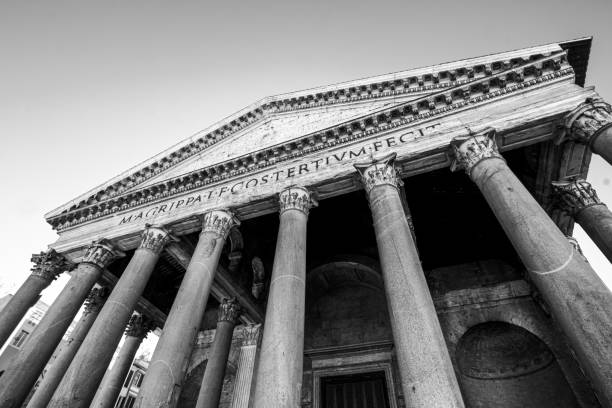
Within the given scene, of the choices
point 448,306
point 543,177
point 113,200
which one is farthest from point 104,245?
point 543,177

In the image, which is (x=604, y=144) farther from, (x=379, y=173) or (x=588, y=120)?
(x=379, y=173)

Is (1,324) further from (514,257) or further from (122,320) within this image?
(514,257)

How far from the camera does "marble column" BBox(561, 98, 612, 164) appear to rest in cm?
533

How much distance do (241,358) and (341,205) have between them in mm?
5959

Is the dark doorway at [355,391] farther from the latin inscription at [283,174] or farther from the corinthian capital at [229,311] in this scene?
the latin inscription at [283,174]

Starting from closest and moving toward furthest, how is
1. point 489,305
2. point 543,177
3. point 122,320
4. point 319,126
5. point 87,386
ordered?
point 87,386 → point 122,320 → point 543,177 → point 489,305 → point 319,126

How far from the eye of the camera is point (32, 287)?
29.3 feet

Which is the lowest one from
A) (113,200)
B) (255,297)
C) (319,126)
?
(255,297)

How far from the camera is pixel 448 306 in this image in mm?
9328

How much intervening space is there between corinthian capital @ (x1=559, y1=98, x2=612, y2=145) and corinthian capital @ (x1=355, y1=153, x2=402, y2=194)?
10.7ft

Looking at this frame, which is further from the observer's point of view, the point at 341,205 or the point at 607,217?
the point at 341,205

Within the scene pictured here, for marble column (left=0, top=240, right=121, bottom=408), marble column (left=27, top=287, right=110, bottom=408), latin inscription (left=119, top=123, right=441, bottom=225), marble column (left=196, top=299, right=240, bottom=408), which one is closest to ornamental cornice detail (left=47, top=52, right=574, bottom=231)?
latin inscription (left=119, top=123, right=441, bottom=225)

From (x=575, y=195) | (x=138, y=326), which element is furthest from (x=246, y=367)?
(x=575, y=195)

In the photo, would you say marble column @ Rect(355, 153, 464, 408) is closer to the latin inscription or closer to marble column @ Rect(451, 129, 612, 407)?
the latin inscription
